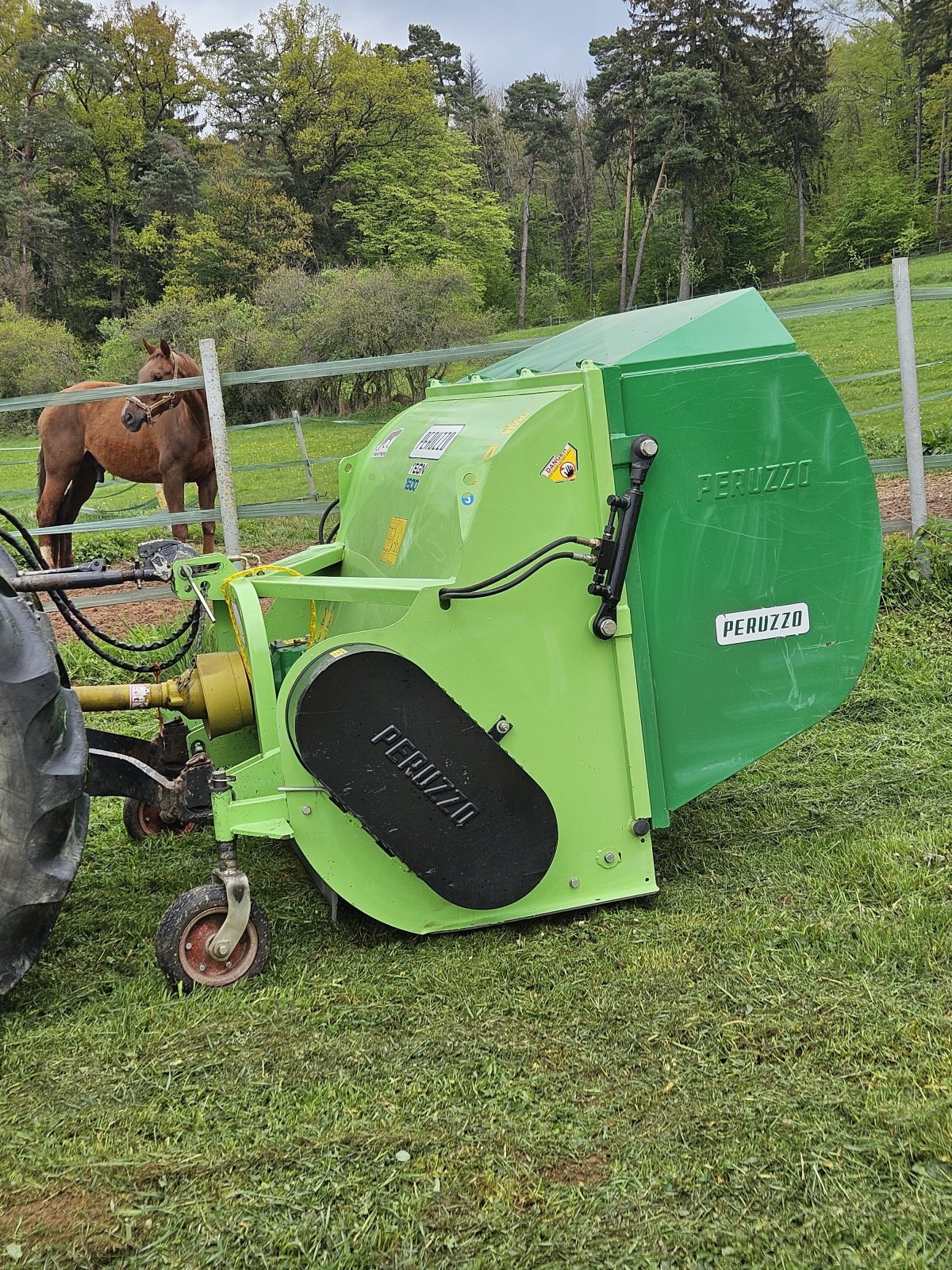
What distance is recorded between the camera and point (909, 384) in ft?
19.1

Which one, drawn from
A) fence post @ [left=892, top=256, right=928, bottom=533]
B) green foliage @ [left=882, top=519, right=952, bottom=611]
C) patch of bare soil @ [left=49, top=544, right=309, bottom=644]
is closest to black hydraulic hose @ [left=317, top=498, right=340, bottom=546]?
patch of bare soil @ [left=49, top=544, right=309, bottom=644]

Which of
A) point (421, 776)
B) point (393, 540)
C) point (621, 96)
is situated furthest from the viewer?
point (621, 96)

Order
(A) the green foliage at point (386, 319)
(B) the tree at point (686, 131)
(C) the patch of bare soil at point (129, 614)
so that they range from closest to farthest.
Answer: (C) the patch of bare soil at point (129, 614)
(A) the green foliage at point (386, 319)
(B) the tree at point (686, 131)

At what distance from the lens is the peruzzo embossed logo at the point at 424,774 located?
9.20 feet

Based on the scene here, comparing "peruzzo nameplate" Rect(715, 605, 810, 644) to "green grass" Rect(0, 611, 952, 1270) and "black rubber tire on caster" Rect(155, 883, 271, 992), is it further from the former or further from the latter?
"black rubber tire on caster" Rect(155, 883, 271, 992)

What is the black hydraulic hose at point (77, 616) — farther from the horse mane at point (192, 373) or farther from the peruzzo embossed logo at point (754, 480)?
the horse mane at point (192, 373)

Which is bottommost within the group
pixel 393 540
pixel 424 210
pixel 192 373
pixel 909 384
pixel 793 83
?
pixel 393 540

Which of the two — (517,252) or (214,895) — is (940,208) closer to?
(517,252)

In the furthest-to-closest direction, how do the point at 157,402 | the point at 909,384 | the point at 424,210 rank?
the point at 424,210 → the point at 157,402 → the point at 909,384

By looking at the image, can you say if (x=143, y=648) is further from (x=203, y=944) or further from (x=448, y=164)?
(x=448, y=164)

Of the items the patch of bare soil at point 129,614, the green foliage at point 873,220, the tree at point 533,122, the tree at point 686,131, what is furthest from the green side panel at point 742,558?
the tree at point 533,122

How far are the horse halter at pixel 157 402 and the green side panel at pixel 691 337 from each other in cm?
478

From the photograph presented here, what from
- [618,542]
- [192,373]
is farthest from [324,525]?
[192,373]

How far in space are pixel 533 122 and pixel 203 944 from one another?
50.0 metres
